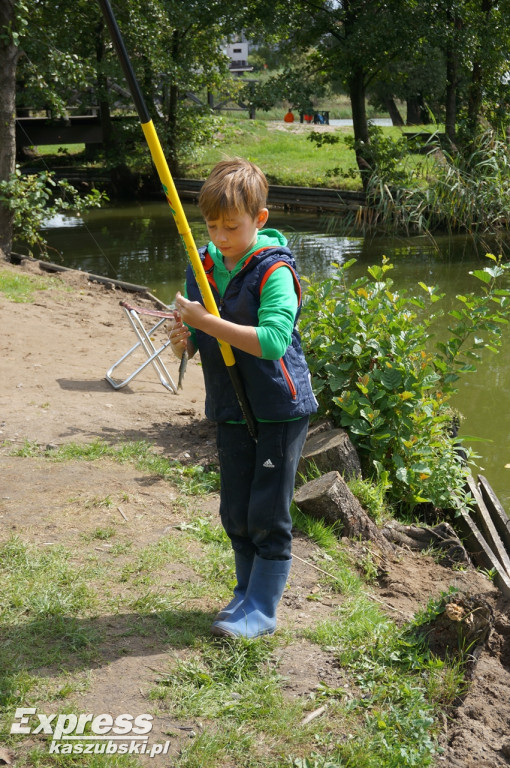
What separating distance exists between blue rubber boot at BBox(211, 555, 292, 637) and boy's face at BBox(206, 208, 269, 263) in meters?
1.18

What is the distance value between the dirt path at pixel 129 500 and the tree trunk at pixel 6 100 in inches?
162

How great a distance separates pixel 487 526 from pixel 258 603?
2.30 meters

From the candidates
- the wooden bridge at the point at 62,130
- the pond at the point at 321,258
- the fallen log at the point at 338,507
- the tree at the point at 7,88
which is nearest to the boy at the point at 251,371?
the fallen log at the point at 338,507

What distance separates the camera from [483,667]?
11.6 feet

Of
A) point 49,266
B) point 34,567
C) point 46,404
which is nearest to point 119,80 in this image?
point 49,266

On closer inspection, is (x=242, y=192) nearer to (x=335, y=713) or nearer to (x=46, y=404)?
(x=335, y=713)

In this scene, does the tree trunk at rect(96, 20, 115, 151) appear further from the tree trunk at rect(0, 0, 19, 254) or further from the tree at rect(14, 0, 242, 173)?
the tree trunk at rect(0, 0, 19, 254)

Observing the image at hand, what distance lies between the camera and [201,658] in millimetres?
3137

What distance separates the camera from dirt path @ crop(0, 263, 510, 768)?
119 inches

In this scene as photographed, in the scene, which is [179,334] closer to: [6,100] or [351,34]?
[6,100]

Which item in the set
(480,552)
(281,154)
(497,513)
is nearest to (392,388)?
(480,552)

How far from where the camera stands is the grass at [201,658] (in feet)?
9.00

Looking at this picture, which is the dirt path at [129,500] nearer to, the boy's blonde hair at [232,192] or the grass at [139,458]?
the grass at [139,458]

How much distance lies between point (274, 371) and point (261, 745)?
125cm
